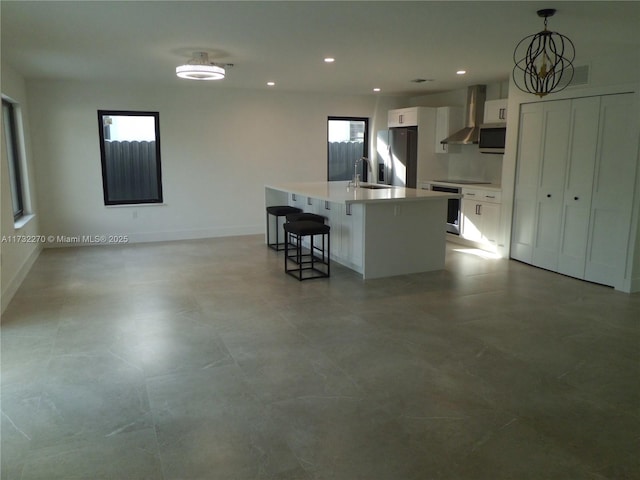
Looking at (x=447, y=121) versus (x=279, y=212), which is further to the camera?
(x=447, y=121)

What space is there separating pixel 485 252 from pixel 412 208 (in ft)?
6.02

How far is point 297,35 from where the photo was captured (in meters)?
4.15

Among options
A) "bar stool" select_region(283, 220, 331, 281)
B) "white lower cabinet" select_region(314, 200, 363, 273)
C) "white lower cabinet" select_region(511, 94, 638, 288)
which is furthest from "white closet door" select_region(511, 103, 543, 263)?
"bar stool" select_region(283, 220, 331, 281)

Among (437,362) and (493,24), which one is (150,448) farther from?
(493,24)

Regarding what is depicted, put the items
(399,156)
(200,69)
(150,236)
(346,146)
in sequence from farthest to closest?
1. (346,146)
2. (399,156)
3. (150,236)
4. (200,69)

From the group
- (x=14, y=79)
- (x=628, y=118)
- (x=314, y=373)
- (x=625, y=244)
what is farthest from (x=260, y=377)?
(x=14, y=79)

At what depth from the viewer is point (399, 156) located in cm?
838

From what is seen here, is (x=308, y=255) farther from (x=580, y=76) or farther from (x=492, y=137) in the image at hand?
(x=580, y=76)

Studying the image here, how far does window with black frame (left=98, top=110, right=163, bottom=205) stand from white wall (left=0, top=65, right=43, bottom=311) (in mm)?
1036

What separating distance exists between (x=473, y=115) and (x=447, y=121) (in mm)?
504

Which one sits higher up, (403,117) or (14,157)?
(403,117)

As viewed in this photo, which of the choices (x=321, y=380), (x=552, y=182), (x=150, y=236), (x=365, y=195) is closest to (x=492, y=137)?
(x=552, y=182)

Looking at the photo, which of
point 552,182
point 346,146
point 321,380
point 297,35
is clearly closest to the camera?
point 321,380

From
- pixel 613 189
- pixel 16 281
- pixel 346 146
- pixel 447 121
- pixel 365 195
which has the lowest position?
pixel 16 281
